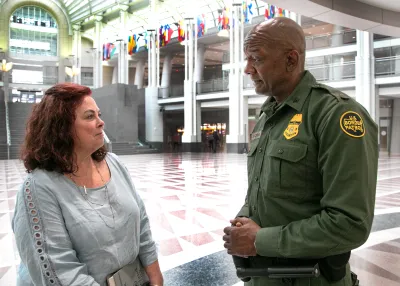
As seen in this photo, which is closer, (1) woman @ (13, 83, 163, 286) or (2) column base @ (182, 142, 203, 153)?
(1) woman @ (13, 83, 163, 286)

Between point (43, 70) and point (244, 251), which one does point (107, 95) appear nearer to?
point (43, 70)

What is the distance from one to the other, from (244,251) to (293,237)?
175mm

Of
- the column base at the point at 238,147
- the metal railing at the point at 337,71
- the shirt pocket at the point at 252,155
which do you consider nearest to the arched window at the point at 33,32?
the column base at the point at 238,147

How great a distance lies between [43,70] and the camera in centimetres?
3828

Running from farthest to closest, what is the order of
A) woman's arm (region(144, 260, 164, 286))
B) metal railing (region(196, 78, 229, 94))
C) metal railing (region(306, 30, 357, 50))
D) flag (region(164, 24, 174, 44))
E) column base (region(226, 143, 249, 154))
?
flag (region(164, 24, 174, 44)) < metal railing (region(196, 78, 229, 94)) < column base (region(226, 143, 249, 154)) < metal railing (region(306, 30, 357, 50)) < woman's arm (region(144, 260, 164, 286))

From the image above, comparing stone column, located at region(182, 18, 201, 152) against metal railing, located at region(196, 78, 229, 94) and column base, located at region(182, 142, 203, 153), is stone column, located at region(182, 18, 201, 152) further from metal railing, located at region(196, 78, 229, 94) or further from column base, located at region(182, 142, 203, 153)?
metal railing, located at region(196, 78, 229, 94)

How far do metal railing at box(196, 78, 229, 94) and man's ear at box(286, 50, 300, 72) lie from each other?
22714 mm

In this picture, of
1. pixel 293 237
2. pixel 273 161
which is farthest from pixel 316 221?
pixel 273 161

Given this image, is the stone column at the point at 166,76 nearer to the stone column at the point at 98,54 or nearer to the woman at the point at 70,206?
the stone column at the point at 98,54

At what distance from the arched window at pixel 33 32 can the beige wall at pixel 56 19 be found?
71cm

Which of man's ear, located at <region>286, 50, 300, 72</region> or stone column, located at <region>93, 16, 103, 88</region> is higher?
stone column, located at <region>93, 16, 103, 88</region>

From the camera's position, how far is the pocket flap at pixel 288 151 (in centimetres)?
118

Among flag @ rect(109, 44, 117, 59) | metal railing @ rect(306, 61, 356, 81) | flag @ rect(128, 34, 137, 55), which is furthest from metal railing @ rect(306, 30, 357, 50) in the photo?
flag @ rect(109, 44, 117, 59)

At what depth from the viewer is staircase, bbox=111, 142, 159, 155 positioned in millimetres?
22919
